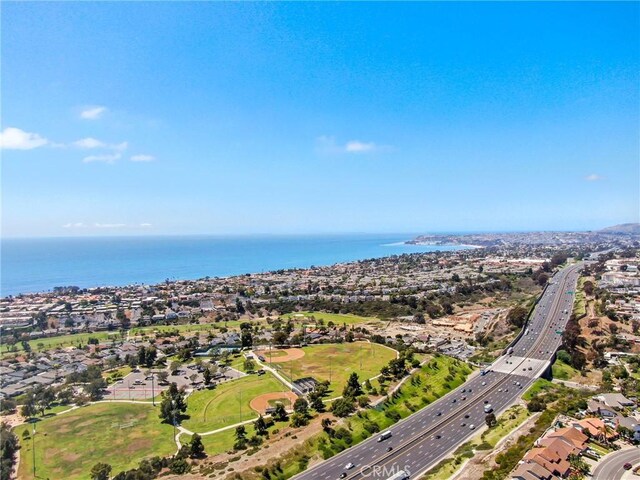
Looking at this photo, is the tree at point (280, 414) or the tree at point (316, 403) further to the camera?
the tree at point (316, 403)

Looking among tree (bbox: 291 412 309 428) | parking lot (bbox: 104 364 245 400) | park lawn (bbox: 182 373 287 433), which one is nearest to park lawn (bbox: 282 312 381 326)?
parking lot (bbox: 104 364 245 400)

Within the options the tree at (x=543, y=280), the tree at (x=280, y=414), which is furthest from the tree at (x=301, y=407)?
the tree at (x=543, y=280)

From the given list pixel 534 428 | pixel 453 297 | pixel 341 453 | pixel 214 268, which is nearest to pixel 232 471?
pixel 341 453

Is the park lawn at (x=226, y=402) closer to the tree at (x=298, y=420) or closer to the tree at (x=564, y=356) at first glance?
the tree at (x=298, y=420)

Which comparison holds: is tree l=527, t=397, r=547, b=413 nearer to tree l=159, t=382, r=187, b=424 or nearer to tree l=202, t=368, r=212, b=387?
tree l=159, t=382, r=187, b=424

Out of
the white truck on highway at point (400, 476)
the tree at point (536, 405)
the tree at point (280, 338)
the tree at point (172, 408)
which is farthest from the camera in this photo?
the tree at point (280, 338)

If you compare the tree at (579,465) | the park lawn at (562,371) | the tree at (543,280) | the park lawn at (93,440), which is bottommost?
the park lawn at (93,440)

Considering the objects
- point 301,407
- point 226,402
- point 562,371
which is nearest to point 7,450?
point 226,402

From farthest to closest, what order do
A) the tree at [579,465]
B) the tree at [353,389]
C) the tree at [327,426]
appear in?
the tree at [353,389], the tree at [327,426], the tree at [579,465]
